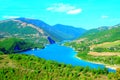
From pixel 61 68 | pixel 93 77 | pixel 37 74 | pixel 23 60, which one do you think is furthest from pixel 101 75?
pixel 23 60

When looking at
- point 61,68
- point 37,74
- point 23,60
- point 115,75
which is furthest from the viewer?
point 23,60

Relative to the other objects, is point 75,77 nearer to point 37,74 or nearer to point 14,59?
point 37,74

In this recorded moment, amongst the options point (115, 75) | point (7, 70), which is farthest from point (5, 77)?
point (115, 75)

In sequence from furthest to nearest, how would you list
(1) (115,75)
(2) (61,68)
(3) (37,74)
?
(2) (61,68) → (3) (37,74) → (1) (115,75)

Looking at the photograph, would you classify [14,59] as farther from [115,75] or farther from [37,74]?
[115,75]

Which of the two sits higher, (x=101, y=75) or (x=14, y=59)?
(x=14, y=59)

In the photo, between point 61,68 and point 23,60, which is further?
point 23,60
